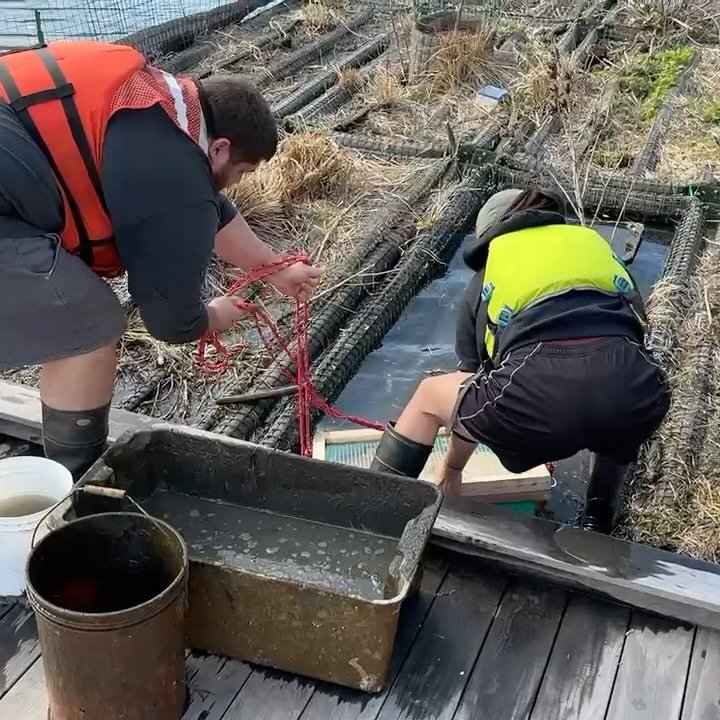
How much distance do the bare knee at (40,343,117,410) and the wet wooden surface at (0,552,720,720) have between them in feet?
1.78

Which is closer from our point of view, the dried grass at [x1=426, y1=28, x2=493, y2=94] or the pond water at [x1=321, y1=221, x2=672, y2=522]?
the pond water at [x1=321, y1=221, x2=672, y2=522]

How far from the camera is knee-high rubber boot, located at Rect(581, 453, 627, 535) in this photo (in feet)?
9.54

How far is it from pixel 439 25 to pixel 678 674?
268 inches

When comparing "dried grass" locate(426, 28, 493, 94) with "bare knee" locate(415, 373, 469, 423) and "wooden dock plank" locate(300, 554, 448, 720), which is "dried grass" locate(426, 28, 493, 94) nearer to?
"bare knee" locate(415, 373, 469, 423)

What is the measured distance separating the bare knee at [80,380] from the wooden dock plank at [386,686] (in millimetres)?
944

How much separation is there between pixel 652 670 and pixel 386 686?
0.65m

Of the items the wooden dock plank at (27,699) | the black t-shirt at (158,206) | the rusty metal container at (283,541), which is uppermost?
the black t-shirt at (158,206)

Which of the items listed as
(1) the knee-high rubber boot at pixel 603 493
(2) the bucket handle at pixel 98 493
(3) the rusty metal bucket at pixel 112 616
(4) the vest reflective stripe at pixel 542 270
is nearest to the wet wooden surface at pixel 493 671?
(3) the rusty metal bucket at pixel 112 616

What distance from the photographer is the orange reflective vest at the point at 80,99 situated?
200cm

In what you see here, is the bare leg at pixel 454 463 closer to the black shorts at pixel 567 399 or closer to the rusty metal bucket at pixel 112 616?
the black shorts at pixel 567 399

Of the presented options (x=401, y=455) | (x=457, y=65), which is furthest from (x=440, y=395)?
(x=457, y=65)

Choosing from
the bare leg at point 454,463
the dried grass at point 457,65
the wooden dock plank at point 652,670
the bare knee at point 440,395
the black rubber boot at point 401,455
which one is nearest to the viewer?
the wooden dock plank at point 652,670

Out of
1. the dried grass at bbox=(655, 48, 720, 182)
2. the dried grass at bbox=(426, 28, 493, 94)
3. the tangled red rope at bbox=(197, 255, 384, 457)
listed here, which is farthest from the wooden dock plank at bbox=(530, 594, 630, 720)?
the dried grass at bbox=(426, 28, 493, 94)

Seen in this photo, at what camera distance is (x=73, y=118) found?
200 cm
